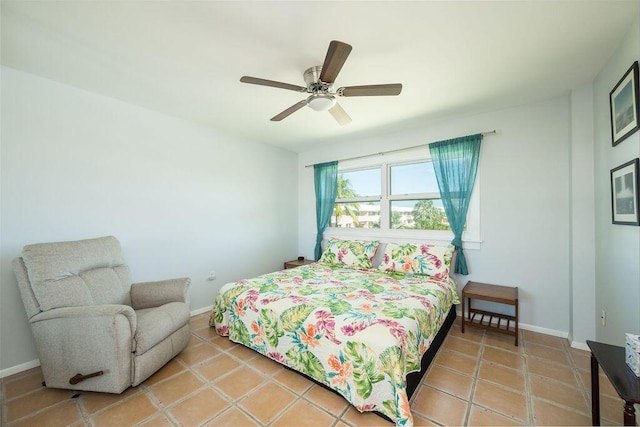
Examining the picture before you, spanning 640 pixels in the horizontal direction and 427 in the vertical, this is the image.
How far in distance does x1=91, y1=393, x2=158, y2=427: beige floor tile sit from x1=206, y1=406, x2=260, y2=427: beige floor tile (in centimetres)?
44

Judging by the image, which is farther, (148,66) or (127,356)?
(148,66)

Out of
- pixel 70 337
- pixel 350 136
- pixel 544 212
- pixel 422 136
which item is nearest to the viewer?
pixel 70 337

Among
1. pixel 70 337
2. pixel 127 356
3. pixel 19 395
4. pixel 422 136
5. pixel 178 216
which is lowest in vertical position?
pixel 19 395

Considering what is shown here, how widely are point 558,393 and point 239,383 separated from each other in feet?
7.49

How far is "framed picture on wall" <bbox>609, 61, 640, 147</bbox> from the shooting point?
5.13 feet

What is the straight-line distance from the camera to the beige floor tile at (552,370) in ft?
6.23

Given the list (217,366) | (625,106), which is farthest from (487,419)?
(625,106)

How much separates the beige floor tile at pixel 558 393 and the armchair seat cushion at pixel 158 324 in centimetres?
274

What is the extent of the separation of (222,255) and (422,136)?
323 centimetres

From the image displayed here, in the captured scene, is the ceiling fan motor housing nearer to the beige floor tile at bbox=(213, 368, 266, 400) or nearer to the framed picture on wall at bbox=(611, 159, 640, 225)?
the framed picture on wall at bbox=(611, 159, 640, 225)

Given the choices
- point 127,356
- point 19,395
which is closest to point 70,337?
point 127,356

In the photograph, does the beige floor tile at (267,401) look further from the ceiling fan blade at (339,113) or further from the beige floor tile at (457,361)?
the ceiling fan blade at (339,113)

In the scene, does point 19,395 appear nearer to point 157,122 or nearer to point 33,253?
point 33,253

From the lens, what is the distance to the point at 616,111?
182cm
